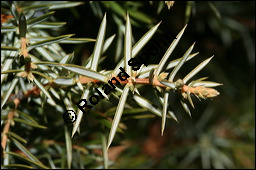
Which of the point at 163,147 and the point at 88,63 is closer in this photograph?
the point at 88,63

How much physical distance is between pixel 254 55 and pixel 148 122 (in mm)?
306

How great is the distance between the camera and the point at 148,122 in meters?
0.85

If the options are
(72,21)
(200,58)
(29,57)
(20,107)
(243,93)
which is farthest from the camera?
(243,93)

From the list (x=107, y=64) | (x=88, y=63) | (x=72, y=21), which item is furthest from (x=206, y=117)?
(x=88, y=63)

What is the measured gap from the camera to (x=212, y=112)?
901 millimetres

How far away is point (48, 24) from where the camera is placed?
445 millimetres

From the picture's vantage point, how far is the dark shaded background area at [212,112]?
81cm

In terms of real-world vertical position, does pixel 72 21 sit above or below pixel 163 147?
above

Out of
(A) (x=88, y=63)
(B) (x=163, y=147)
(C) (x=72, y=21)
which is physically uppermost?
(C) (x=72, y=21)

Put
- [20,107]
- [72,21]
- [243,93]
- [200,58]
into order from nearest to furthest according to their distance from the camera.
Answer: [20,107], [72,21], [200,58], [243,93]

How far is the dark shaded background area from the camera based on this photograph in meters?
0.81

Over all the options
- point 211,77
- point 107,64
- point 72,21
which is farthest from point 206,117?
point 72,21

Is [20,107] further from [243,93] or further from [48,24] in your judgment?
[243,93]

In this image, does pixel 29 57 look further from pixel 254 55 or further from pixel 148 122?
pixel 254 55
